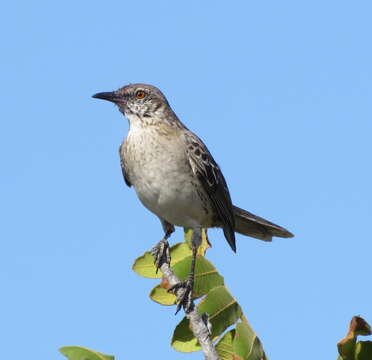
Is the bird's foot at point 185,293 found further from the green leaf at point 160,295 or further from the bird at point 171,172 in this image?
the bird at point 171,172

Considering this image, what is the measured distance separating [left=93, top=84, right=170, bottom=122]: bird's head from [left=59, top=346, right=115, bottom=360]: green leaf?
191 inches

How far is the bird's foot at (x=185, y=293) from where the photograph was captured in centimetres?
412

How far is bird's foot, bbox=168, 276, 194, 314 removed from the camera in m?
4.12

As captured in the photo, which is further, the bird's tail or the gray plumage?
the bird's tail

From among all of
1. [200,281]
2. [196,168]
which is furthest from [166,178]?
[200,281]

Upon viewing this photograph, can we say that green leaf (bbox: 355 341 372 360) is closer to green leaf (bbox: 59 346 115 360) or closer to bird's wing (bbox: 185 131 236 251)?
green leaf (bbox: 59 346 115 360)

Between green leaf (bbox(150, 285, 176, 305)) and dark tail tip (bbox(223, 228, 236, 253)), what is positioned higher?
dark tail tip (bbox(223, 228, 236, 253))

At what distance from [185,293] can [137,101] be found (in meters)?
4.08

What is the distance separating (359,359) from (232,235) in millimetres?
4875

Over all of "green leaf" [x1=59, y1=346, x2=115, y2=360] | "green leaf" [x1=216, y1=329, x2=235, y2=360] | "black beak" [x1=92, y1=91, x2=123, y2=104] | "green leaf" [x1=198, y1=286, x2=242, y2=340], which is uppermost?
"black beak" [x1=92, y1=91, x2=123, y2=104]

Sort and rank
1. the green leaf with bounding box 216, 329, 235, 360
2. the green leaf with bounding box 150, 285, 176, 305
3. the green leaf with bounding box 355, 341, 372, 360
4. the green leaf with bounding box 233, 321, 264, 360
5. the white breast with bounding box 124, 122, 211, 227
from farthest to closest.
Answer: the white breast with bounding box 124, 122, 211, 227, the green leaf with bounding box 150, 285, 176, 305, the green leaf with bounding box 216, 329, 235, 360, the green leaf with bounding box 233, 321, 264, 360, the green leaf with bounding box 355, 341, 372, 360

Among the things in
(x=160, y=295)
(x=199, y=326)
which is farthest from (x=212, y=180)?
(x=199, y=326)

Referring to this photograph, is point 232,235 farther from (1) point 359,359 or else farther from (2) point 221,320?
(1) point 359,359

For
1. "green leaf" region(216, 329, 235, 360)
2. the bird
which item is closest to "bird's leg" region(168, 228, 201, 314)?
"green leaf" region(216, 329, 235, 360)
